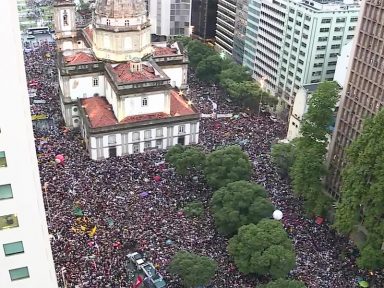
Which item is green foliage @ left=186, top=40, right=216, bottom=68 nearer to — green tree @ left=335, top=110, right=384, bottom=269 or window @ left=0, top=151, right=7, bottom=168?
green tree @ left=335, top=110, right=384, bottom=269

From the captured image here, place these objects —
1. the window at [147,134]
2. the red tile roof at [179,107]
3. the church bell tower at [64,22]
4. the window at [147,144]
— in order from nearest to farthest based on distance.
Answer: the window at [147,134], the window at [147,144], the red tile roof at [179,107], the church bell tower at [64,22]

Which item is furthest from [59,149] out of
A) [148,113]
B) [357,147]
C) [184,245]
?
[357,147]

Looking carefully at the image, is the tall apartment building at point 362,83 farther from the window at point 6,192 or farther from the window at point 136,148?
the window at point 6,192

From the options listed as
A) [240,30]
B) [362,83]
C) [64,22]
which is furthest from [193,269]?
[240,30]

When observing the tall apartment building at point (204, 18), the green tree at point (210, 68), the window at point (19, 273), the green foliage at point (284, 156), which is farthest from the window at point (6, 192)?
the tall apartment building at point (204, 18)

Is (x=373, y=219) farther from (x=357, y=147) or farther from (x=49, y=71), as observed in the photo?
(x=49, y=71)

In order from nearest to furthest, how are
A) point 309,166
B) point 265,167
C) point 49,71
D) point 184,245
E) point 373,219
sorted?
point 373,219 → point 184,245 → point 309,166 → point 265,167 → point 49,71
